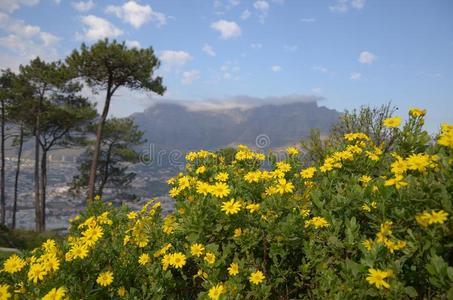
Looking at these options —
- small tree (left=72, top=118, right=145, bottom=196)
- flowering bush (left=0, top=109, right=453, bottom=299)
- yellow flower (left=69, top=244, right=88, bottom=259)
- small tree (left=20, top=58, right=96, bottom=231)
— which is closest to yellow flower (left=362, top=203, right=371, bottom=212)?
flowering bush (left=0, top=109, right=453, bottom=299)

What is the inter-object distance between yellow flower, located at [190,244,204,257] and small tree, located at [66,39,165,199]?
17.9m

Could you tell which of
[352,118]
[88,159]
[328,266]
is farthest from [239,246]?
[88,159]

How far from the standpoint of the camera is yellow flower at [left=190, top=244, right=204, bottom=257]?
2.94m

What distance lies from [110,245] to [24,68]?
26339mm

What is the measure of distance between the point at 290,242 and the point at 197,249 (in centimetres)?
74

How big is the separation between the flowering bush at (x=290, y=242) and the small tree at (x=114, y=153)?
91.4 ft

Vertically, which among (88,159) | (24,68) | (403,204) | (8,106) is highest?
(24,68)

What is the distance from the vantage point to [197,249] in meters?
2.95

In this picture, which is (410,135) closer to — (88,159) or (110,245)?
(110,245)

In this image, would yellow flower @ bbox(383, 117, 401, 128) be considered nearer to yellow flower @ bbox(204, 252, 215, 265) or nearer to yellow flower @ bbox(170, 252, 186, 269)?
yellow flower @ bbox(204, 252, 215, 265)

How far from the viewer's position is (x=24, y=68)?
25.6 metres

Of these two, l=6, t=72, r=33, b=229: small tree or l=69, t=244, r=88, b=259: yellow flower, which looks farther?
l=6, t=72, r=33, b=229: small tree

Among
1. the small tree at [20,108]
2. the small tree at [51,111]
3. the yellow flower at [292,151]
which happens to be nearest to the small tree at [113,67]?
the small tree at [51,111]

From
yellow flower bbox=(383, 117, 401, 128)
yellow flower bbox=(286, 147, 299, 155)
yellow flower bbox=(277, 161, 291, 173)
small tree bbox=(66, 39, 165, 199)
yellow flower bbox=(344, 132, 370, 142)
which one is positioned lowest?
yellow flower bbox=(277, 161, 291, 173)
